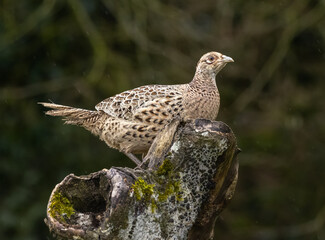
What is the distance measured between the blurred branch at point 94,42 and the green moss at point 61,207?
4.21m

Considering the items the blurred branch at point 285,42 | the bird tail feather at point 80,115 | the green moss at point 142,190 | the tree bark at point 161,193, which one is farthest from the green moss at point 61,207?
the blurred branch at point 285,42

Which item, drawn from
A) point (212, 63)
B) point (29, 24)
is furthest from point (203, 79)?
point (29, 24)

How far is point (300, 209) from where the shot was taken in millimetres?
8266

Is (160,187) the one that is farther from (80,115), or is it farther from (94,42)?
(94,42)

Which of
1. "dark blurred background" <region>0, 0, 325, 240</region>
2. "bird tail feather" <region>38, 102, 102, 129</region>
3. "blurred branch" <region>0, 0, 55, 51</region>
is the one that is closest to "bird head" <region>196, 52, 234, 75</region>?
"bird tail feather" <region>38, 102, 102, 129</region>

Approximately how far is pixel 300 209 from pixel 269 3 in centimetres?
274

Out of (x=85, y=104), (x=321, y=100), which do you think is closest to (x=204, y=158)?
(x=85, y=104)

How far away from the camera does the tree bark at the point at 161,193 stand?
277cm

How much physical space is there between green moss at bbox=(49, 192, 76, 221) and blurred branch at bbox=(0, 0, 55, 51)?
4.52 metres

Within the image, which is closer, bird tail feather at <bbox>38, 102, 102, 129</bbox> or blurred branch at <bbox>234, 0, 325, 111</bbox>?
bird tail feather at <bbox>38, 102, 102, 129</bbox>

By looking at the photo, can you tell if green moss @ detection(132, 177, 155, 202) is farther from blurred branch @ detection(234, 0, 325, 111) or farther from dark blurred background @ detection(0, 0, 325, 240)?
blurred branch @ detection(234, 0, 325, 111)

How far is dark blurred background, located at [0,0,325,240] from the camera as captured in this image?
7352 mm

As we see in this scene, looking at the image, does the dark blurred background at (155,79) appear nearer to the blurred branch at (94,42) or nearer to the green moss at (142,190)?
the blurred branch at (94,42)

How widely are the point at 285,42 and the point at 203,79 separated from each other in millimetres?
2595
